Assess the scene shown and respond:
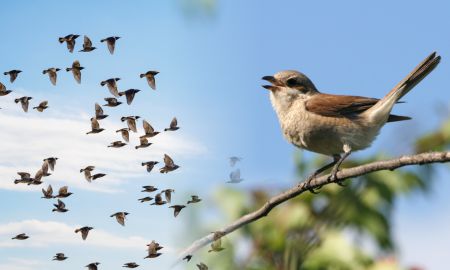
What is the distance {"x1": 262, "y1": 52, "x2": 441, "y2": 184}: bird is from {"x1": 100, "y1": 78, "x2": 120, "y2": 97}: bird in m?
1.32

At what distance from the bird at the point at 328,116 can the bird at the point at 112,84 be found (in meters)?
1.32

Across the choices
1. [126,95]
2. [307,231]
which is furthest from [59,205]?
[307,231]

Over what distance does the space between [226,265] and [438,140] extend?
6.68ft

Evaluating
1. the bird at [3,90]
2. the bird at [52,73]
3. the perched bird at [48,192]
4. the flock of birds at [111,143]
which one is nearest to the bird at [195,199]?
the flock of birds at [111,143]

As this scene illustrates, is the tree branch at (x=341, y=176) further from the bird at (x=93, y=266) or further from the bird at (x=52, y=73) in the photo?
the bird at (x=52, y=73)

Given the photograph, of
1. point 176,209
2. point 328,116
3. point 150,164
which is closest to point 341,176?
point 176,209

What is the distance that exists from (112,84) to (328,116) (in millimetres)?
1948

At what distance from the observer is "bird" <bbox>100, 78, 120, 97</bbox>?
6.02m

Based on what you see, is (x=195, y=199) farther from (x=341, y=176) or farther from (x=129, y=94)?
(x=341, y=176)

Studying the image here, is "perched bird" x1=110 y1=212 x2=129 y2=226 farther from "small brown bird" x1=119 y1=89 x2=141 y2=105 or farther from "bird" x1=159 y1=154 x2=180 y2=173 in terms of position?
"small brown bird" x1=119 y1=89 x2=141 y2=105

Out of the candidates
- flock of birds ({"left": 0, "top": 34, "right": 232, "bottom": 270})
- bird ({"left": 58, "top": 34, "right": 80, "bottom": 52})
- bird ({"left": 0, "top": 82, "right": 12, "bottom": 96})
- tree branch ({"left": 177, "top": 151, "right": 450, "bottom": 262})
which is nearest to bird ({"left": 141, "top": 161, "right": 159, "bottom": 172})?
flock of birds ({"left": 0, "top": 34, "right": 232, "bottom": 270})

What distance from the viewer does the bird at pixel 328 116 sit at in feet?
20.0

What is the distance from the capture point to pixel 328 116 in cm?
626

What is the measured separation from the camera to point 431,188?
6004 mm
